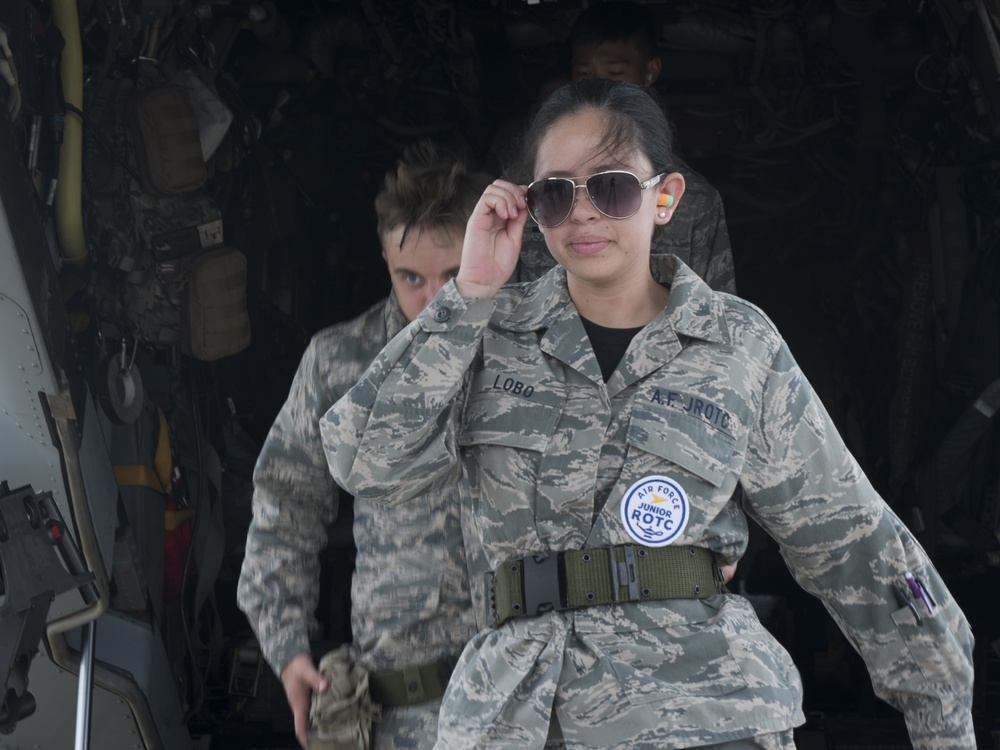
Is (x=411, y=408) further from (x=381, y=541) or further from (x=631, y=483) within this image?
(x=381, y=541)

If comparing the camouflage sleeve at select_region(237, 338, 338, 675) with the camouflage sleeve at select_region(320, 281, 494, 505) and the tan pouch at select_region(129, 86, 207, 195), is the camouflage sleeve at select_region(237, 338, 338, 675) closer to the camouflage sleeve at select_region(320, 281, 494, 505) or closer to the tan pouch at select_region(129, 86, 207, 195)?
the camouflage sleeve at select_region(320, 281, 494, 505)

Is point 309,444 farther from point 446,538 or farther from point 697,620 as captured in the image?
point 697,620

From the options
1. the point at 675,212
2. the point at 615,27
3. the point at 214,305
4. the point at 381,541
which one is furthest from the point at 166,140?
the point at 381,541

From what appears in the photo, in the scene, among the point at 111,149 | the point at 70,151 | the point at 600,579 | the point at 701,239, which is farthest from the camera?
the point at 111,149

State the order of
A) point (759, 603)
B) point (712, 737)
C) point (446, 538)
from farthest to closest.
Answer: point (759, 603), point (446, 538), point (712, 737)

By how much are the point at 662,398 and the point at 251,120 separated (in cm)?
303

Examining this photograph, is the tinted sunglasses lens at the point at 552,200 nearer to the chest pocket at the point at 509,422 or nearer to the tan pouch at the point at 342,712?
the chest pocket at the point at 509,422

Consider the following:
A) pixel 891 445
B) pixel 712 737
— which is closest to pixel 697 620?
pixel 712 737

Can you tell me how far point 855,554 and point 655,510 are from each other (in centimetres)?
35

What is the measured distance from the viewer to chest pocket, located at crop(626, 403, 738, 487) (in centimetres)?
190

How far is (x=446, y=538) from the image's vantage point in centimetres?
235

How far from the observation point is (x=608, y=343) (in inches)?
80.5

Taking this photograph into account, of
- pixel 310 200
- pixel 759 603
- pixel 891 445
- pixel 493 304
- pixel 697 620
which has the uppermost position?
pixel 310 200

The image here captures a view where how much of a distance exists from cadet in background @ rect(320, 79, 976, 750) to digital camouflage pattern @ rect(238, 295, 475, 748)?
0.31 meters
